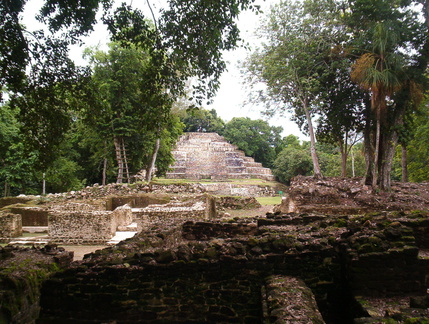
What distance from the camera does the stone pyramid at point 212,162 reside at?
40094 millimetres

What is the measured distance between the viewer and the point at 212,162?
151ft

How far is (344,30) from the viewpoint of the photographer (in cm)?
1473

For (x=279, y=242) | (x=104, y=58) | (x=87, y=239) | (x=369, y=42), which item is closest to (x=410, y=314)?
(x=279, y=242)

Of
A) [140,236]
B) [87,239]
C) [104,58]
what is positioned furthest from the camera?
[104,58]

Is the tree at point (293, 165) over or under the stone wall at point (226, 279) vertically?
over

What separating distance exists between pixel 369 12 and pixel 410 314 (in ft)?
44.6

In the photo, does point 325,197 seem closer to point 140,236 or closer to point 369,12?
point 369,12

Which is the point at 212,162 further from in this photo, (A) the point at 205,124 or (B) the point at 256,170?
(A) the point at 205,124

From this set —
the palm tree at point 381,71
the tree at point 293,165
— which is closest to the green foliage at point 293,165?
the tree at point 293,165

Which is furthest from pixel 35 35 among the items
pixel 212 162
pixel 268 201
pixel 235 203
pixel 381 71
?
pixel 212 162

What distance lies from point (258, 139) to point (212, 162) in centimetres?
975

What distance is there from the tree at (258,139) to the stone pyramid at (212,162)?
164cm

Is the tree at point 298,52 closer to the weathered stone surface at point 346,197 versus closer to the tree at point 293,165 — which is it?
the weathered stone surface at point 346,197

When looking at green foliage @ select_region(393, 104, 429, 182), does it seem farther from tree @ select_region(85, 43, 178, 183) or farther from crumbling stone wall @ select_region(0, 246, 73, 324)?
crumbling stone wall @ select_region(0, 246, 73, 324)
